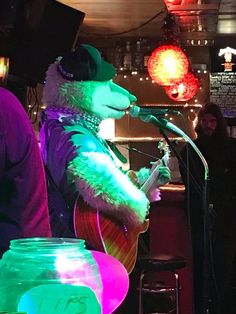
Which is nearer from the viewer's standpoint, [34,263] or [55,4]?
[34,263]

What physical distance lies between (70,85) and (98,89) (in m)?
0.14

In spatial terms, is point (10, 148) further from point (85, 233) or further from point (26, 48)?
point (26, 48)

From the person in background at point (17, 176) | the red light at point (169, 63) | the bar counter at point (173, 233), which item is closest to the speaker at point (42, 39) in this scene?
the red light at point (169, 63)

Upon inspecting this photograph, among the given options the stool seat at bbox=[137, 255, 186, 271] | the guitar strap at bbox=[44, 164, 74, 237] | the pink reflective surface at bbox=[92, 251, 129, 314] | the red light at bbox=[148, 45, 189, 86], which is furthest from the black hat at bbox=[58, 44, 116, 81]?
the red light at bbox=[148, 45, 189, 86]

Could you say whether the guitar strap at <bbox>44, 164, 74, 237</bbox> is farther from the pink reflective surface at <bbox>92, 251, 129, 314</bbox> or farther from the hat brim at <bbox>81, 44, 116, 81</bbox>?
the pink reflective surface at <bbox>92, 251, 129, 314</bbox>

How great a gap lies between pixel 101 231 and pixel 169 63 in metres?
2.46

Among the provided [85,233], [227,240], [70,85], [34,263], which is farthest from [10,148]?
[227,240]

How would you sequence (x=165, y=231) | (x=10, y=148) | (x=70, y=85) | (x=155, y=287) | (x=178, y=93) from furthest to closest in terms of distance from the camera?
(x=178, y=93), (x=165, y=231), (x=155, y=287), (x=70, y=85), (x=10, y=148)

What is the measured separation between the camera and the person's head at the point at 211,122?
4207 mm

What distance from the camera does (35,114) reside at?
6043 millimetres

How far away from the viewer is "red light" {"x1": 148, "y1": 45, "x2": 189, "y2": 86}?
457 centimetres

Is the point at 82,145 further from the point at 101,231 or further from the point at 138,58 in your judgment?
the point at 138,58

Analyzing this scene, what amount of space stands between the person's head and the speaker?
1.31 meters

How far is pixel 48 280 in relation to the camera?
Answer: 30.1 inches
